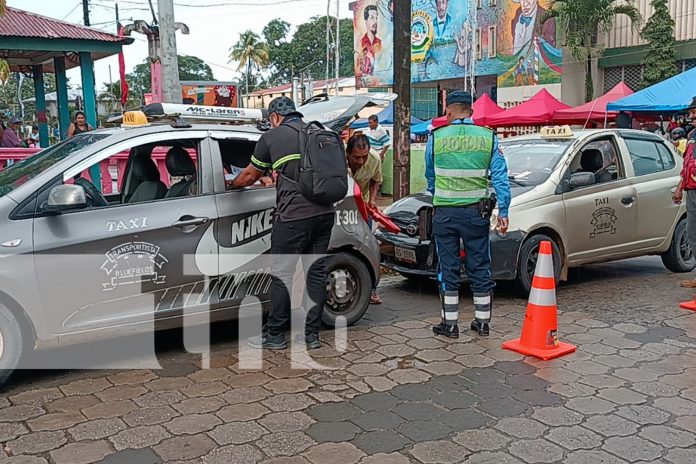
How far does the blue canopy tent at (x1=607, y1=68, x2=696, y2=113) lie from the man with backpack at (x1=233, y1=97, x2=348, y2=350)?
11041mm

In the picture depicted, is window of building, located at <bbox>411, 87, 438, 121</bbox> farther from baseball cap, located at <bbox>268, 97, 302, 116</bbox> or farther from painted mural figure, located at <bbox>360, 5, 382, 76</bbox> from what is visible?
baseball cap, located at <bbox>268, 97, 302, 116</bbox>

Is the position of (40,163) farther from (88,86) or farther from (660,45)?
(660,45)

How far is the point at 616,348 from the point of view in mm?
5504

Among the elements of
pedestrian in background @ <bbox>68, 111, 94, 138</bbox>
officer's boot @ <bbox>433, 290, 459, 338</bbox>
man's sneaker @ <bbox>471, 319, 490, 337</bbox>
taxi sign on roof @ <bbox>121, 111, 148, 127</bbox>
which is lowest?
man's sneaker @ <bbox>471, 319, 490, 337</bbox>

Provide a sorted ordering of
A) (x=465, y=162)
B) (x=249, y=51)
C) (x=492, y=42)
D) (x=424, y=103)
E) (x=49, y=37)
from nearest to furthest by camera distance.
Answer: (x=465, y=162), (x=49, y=37), (x=492, y=42), (x=424, y=103), (x=249, y=51)

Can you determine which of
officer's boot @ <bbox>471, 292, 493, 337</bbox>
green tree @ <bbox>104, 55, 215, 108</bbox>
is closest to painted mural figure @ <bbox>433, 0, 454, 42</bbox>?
officer's boot @ <bbox>471, 292, 493, 337</bbox>

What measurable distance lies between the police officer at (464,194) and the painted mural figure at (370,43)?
3527cm

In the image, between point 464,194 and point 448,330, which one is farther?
point 448,330

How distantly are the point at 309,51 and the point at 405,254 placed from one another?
7944cm

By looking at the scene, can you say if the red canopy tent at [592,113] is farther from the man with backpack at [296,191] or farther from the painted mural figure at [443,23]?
the painted mural figure at [443,23]

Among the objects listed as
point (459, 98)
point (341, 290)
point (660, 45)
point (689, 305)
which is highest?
point (660, 45)

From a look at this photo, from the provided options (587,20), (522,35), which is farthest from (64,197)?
(522,35)

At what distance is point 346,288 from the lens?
597 cm

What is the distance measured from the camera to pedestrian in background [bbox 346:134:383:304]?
6754 mm
